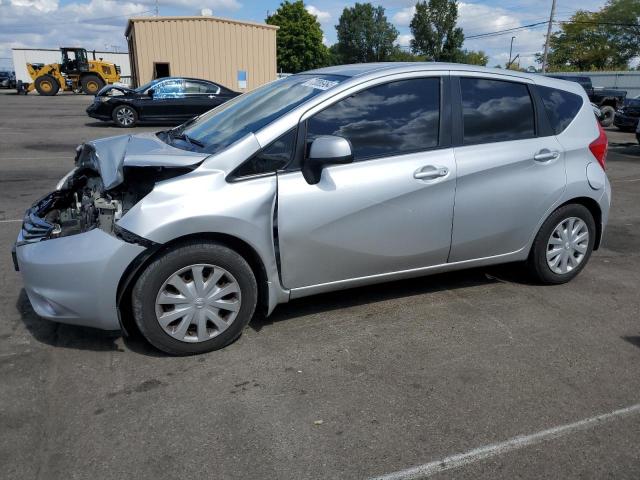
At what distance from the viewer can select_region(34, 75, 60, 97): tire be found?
36.9 m

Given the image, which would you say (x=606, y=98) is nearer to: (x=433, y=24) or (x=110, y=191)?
(x=110, y=191)

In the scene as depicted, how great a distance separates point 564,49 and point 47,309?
7980 cm

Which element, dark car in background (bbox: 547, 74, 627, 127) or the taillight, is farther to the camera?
dark car in background (bbox: 547, 74, 627, 127)

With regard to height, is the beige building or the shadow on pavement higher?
the beige building

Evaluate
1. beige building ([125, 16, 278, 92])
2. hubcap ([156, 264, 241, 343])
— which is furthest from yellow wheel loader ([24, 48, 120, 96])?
hubcap ([156, 264, 241, 343])

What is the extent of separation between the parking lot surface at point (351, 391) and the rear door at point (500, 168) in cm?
55

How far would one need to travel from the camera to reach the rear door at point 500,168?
13.4 feet

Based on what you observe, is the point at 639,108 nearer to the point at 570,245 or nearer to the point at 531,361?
the point at 570,245

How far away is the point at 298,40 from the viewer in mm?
76438

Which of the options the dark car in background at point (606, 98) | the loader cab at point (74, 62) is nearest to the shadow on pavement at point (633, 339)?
the dark car in background at point (606, 98)

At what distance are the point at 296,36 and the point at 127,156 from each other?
77734 mm

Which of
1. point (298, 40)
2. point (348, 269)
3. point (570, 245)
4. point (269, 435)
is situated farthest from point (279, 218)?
point (298, 40)

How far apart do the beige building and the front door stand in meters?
24.7

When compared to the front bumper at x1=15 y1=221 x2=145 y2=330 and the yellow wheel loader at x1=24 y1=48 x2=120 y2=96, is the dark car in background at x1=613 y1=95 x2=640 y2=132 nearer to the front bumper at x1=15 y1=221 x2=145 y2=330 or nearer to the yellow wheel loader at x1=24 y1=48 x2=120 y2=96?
the front bumper at x1=15 y1=221 x2=145 y2=330
